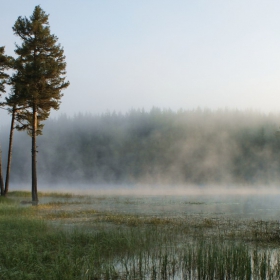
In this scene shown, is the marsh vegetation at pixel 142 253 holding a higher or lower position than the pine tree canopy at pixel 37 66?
lower

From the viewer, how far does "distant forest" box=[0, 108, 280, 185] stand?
125 meters

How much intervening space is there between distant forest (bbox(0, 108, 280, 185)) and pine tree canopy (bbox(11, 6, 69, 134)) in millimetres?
85238

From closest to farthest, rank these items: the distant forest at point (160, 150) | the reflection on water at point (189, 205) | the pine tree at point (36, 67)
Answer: the reflection on water at point (189, 205)
the pine tree at point (36, 67)
the distant forest at point (160, 150)

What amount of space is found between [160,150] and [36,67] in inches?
4468

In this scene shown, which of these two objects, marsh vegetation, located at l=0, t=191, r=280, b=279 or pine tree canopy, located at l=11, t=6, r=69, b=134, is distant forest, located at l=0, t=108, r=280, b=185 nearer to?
pine tree canopy, located at l=11, t=6, r=69, b=134

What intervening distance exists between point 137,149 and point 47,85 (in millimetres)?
115953

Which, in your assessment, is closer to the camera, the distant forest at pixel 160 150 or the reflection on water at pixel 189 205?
the reflection on water at pixel 189 205

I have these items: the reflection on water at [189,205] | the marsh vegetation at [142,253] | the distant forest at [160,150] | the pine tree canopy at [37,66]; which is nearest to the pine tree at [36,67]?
the pine tree canopy at [37,66]

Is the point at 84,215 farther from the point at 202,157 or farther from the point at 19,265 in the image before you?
the point at 202,157

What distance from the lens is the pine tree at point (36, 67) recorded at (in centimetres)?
3456

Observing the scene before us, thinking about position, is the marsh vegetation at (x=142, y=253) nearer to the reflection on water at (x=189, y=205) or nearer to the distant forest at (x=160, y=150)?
the reflection on water at (x=189, y=205)

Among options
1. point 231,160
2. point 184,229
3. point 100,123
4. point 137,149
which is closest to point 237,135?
point 231,160

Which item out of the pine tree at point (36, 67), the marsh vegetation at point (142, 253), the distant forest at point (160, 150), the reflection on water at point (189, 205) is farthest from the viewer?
the distant forest at point (160, 150)

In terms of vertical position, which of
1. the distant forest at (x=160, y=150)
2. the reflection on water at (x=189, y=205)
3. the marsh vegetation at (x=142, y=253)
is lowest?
the reflection on water at (x=189, y=205)
